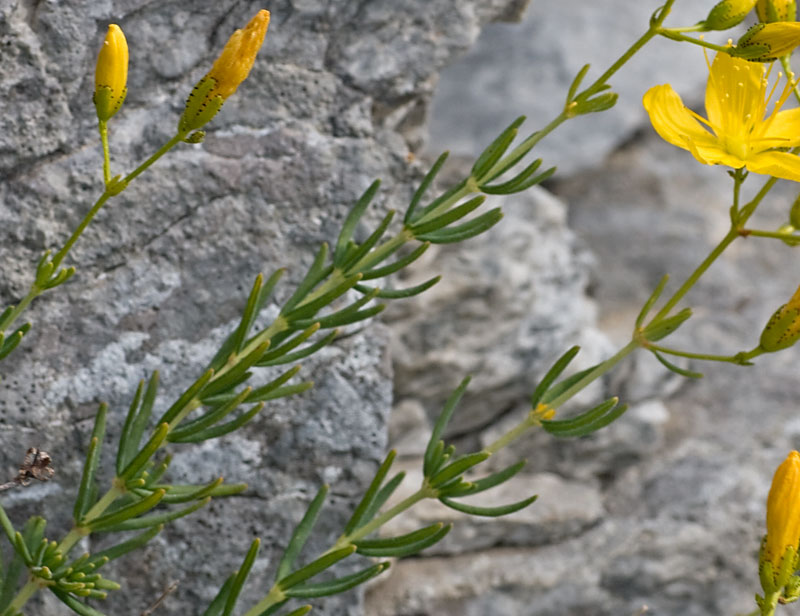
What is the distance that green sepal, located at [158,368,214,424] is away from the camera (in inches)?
45.1

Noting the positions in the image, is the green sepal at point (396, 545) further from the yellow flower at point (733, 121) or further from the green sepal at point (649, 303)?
the yellow flower at point (733, 121)

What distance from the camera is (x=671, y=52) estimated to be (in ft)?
8.91

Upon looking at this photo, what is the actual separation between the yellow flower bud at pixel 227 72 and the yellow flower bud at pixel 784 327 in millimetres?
621

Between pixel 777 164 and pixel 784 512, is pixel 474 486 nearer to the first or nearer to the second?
pixel 784 512

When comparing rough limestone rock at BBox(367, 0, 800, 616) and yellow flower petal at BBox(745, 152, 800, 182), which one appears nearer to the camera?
yellow flower petal at BBox(745, 152, 800, 182)

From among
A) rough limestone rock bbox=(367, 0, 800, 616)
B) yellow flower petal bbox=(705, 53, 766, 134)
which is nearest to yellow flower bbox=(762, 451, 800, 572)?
yellow flower petal bbox=(705, 53, 766, 134)

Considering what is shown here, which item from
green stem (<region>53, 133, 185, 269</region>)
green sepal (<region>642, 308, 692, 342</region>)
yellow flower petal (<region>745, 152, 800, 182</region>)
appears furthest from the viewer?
green sepal (<region>642, 308, 692, 342</region>)

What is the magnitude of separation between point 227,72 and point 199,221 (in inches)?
19.7

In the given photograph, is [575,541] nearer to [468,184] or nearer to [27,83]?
[468,184]

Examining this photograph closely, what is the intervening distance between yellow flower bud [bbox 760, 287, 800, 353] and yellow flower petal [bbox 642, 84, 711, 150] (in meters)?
0.21

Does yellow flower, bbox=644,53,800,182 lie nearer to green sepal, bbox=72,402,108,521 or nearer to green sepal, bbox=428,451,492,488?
green sepal, bbox=428,451,492,488

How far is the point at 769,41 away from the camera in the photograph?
1.03 metres

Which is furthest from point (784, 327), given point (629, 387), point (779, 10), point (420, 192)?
point (629, 387)

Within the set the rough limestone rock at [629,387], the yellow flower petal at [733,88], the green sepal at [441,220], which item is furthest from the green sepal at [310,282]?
the rough limestone rock at [629,387]
